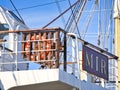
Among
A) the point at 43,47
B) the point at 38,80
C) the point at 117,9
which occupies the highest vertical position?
the point at 117,9

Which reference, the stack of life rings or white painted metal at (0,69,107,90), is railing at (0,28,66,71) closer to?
the stack of life rings

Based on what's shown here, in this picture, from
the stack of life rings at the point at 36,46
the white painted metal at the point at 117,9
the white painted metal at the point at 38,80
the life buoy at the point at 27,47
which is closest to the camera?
the white painted metal at the point at 38,80

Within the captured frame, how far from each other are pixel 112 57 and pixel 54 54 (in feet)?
14.9

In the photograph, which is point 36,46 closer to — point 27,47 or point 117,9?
point 27,47

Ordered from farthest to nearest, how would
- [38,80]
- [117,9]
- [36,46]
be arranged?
[117,9] → [36,46] → [38,80]

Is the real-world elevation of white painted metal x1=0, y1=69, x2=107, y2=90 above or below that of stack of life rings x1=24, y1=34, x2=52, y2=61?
below

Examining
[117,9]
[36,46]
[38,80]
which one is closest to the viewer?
[38,80]

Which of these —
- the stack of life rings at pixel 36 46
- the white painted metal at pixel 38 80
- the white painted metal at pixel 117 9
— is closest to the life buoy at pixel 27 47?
the stack of life rings at pixel 36 46

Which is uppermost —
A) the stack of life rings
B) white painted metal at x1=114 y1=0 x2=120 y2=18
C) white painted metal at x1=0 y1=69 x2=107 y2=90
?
white painted metal at x1=114 y1=0 x2=120 y2=18

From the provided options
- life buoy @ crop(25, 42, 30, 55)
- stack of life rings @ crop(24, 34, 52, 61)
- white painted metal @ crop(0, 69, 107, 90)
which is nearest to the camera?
white painted metal @ crop(0, 69, 107, 90)

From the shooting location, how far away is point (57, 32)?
1357cm

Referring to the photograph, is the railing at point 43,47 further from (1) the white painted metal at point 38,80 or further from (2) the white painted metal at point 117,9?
(2) the white painted metal at point 117,9

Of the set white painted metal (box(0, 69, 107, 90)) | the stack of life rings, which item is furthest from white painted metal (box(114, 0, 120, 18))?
the stack of life rings

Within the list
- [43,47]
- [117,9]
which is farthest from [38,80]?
[117,9]
